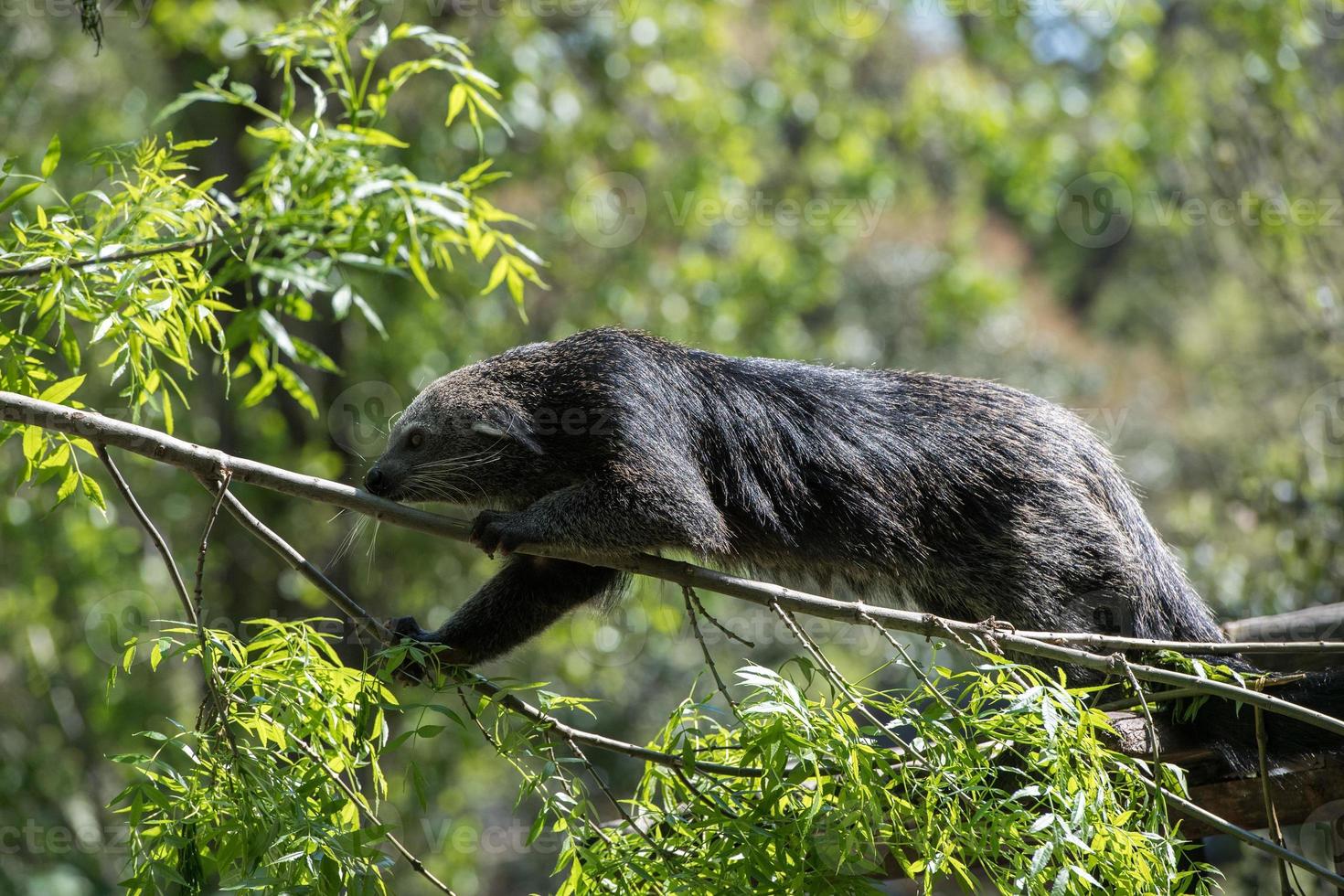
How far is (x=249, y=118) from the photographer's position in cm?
746

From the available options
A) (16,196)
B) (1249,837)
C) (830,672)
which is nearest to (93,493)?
(16,196)

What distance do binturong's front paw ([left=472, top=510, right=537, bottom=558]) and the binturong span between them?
1.14ft

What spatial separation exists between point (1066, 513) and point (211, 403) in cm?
635

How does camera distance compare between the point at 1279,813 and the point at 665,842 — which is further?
the point at 1279,813

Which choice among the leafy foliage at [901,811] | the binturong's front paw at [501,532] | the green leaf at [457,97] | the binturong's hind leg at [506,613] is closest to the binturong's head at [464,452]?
the binturong's hind leg at [506,613]

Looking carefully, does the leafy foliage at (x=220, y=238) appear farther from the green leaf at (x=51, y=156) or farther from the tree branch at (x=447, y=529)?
the tree branch at (x=447, y=529)

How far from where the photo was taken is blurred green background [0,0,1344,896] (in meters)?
7.40

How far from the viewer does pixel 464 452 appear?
3777 millimetres

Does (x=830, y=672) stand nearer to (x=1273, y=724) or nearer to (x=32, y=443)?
(x=1273, y=724)

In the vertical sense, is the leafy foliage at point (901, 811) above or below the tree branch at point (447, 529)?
below

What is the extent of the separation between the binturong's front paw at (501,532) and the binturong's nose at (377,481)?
60 cm

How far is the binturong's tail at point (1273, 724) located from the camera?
3332 millimetres

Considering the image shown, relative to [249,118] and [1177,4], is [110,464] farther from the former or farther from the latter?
[1177,4]

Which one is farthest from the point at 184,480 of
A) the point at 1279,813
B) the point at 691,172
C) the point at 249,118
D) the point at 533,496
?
the point at 1279,813
